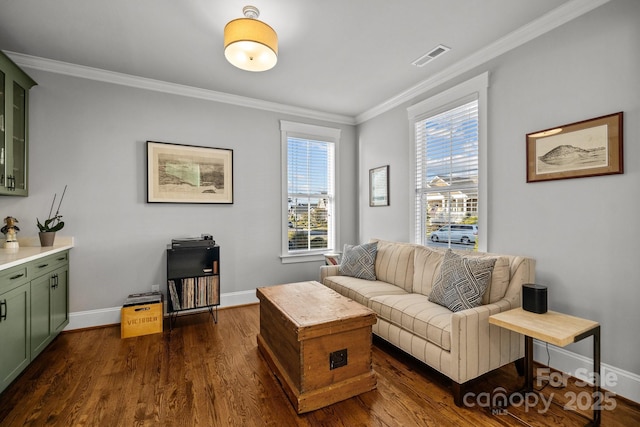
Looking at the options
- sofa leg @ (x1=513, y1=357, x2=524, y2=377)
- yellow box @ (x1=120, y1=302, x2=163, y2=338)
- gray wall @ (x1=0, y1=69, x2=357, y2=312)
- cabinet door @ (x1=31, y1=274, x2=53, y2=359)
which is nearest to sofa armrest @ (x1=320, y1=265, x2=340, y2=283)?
gray wall @ (x1=0, y1=69, x2=357, y2=312)

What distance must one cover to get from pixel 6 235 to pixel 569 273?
492 cm

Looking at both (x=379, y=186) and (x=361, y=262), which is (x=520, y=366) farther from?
(x=379, y=186)

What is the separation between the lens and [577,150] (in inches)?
87.5

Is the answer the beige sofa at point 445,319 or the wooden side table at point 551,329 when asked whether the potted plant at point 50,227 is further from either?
the wooden side table at point 551,329

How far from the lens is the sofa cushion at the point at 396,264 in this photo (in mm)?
3171

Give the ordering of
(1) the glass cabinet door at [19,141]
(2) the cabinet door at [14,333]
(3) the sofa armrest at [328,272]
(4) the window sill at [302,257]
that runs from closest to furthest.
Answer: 1. (2) the cabinet door at [14,333]
2. (1) the glass cabinet door at [19,141]
3. (3) the sofa armrest at [328,272]
4. (4) the window sill at [302,257]

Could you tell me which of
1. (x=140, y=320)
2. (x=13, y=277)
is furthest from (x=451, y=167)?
(x=13, y=277)

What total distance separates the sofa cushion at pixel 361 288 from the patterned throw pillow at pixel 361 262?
76 mm

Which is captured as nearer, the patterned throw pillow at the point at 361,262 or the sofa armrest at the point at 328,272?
the patterned throw pillow at the point at 361,262

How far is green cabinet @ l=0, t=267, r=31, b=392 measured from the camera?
6.31ft

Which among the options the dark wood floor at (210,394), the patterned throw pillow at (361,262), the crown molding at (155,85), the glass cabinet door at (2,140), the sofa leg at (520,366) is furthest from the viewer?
the patterned throw pillow at (361,262)

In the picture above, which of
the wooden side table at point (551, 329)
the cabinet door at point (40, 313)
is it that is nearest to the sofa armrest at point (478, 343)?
the wooden side table at point (551, 329)

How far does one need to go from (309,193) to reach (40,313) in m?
3.16

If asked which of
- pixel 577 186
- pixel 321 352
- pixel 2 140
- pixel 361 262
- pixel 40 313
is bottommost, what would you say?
pixel 321 352
